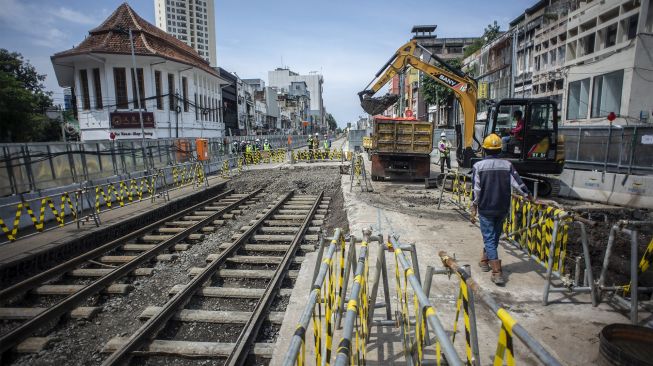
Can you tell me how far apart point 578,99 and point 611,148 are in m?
10.2

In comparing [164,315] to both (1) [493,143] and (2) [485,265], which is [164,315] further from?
(1) [493,143]

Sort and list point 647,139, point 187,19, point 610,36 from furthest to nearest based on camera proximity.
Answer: point 187,19 → point 610,36 → point 647,139

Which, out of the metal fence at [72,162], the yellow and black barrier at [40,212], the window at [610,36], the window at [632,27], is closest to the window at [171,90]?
the metal fence at [72,162]

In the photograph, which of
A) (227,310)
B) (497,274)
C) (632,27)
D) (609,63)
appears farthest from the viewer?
(609,63)

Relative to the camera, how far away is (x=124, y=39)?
28.7 metres

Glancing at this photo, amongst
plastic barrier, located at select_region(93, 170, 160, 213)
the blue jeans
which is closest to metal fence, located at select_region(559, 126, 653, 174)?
the blue jeans

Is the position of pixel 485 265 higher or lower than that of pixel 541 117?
lower

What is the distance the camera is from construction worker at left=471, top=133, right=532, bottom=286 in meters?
4.96

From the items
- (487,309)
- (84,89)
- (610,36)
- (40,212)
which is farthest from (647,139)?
(84,89)

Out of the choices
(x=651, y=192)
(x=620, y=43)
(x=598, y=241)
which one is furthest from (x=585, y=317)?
(x=620, y=43)

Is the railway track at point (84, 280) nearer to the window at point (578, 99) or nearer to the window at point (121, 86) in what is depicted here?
the window at point (578, 99)

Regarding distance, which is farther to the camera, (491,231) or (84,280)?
(84,280)

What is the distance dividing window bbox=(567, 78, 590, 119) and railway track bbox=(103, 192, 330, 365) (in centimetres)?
2061

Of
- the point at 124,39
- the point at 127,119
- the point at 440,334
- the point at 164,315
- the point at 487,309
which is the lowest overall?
the point at 164,315
